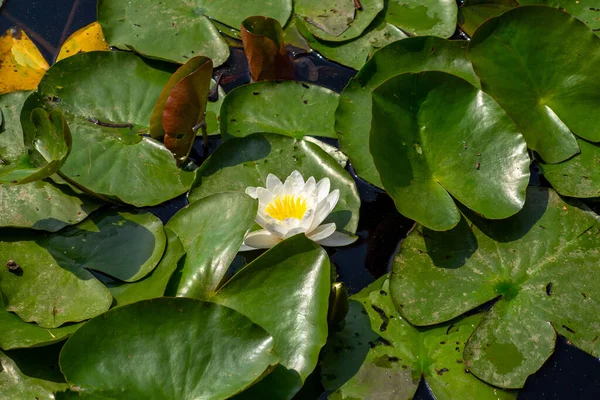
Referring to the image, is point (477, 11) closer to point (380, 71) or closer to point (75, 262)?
point (380, 71)

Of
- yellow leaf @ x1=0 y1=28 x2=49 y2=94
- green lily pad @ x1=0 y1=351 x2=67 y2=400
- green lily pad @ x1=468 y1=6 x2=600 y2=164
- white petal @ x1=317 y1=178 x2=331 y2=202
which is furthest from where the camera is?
yellow leaf @ x1=0 y1=28 x2=49 y2=94

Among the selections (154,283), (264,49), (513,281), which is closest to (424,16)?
(264,49)

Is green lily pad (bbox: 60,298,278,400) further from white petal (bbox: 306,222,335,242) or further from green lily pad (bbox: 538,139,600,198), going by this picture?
green lily pad (bbox: 538,139,600,198)

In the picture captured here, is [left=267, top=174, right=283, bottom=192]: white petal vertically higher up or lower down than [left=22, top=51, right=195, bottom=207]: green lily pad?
lower down

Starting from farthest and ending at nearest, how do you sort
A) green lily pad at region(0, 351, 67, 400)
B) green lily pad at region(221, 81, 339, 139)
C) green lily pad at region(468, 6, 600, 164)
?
green lily pad at region(221, 81, 339, 139), green lily pad at region(468, 6, 600, 164), green lily pad at region(0, 351, 67, 400)

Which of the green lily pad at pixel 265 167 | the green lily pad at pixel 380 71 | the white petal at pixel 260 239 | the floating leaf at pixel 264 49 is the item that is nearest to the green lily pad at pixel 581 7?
the green lily pad at pixel 380 71

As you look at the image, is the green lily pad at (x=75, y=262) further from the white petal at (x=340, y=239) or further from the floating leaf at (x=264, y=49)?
the floating leaf at (x=264, y=49)

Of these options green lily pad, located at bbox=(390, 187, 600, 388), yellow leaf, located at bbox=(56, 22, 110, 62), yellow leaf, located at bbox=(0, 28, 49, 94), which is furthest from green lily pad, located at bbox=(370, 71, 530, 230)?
yellow leaf, located at bbox=(0, 28, 49, 94)
